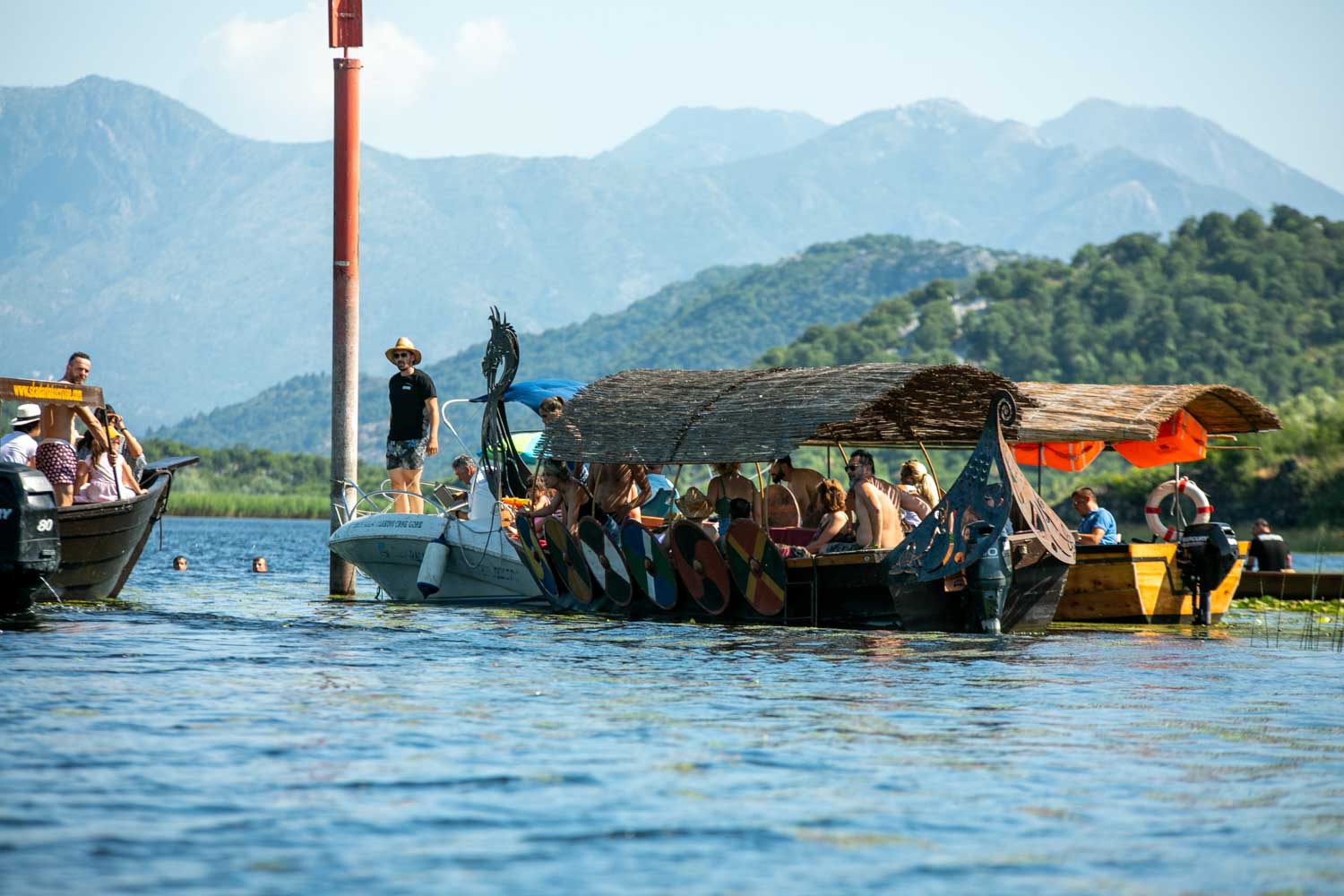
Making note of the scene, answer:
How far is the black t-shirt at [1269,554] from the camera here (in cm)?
2688

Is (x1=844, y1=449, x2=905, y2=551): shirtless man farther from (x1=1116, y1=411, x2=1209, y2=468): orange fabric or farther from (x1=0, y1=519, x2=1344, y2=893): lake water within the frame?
(x1=1116, y1=411, x2=1209, y2=468): orange fabric

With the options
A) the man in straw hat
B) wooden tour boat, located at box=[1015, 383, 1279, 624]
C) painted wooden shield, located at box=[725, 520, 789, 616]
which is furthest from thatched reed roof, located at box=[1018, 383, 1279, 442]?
the man in straw hat

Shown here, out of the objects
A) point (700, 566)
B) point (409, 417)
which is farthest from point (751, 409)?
point (409, 417)

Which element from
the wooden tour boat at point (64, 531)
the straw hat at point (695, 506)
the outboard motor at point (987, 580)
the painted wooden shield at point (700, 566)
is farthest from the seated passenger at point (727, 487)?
the wooden tour boat at point (64, 531)

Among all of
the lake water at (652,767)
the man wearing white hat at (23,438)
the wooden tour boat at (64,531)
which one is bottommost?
the lake water at (652,767)

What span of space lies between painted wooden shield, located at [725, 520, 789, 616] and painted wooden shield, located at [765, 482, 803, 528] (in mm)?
2054

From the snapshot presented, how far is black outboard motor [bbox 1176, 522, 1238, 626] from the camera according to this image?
21094 millimetres

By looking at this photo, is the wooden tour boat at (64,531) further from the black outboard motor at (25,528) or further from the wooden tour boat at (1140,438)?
the wooden tour boat at (1140,438)

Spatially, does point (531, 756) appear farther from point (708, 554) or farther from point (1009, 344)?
point (1009, 344)

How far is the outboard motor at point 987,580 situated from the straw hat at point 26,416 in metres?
9.29

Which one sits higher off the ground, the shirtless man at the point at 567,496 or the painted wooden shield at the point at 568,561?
the shirtless man at the point at 567,496

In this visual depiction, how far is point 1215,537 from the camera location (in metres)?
21.1

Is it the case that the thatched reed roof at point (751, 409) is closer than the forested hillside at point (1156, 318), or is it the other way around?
the thatched reed roof at point (751, 409)

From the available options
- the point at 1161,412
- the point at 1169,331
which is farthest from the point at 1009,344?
the point at 1161,412
